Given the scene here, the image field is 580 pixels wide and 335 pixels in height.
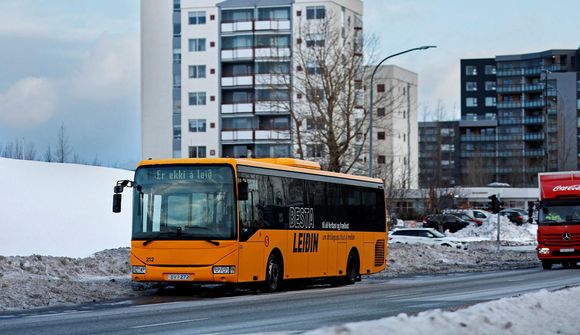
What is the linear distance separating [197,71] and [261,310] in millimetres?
94045

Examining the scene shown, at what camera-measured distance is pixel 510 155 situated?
165m

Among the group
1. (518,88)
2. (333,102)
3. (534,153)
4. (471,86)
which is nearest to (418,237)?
(333,102)

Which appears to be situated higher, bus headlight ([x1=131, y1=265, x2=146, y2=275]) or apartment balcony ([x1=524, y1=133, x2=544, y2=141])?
apartment balcony ([x1=524, y1=133, x2=544, y2=141])

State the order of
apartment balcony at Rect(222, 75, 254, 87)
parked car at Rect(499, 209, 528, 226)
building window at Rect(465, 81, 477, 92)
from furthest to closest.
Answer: building window at Rect(465, 81, 477, 92) < apartment balcony at Rect(222, 75, 254, 87) < parked car at Rect(499, 209, 528, 226)

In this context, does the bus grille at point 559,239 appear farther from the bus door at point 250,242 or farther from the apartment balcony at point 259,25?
the apartment balcony at point 259,25

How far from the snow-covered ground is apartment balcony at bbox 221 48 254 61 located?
168 ft

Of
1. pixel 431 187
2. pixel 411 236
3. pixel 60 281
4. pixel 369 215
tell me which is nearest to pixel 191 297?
pixel 60 281

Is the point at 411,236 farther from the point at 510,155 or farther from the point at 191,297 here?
the point at 510,155

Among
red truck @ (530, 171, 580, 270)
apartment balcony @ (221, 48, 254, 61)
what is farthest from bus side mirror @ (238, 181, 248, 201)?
apartment balcony @ (221, 48, 254, 61)

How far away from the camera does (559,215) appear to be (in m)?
41.3

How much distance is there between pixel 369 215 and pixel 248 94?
257ft

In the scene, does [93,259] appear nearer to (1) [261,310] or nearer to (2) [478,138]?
(1) [261,310]

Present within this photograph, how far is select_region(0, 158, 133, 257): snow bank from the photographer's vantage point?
39.2 metres

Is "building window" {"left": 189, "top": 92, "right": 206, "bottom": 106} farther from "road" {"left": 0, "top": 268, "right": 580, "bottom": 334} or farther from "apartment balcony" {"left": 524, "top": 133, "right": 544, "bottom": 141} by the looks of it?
"road" {"left": 0, "top": 268, "right": 580, "bottom": 334}
